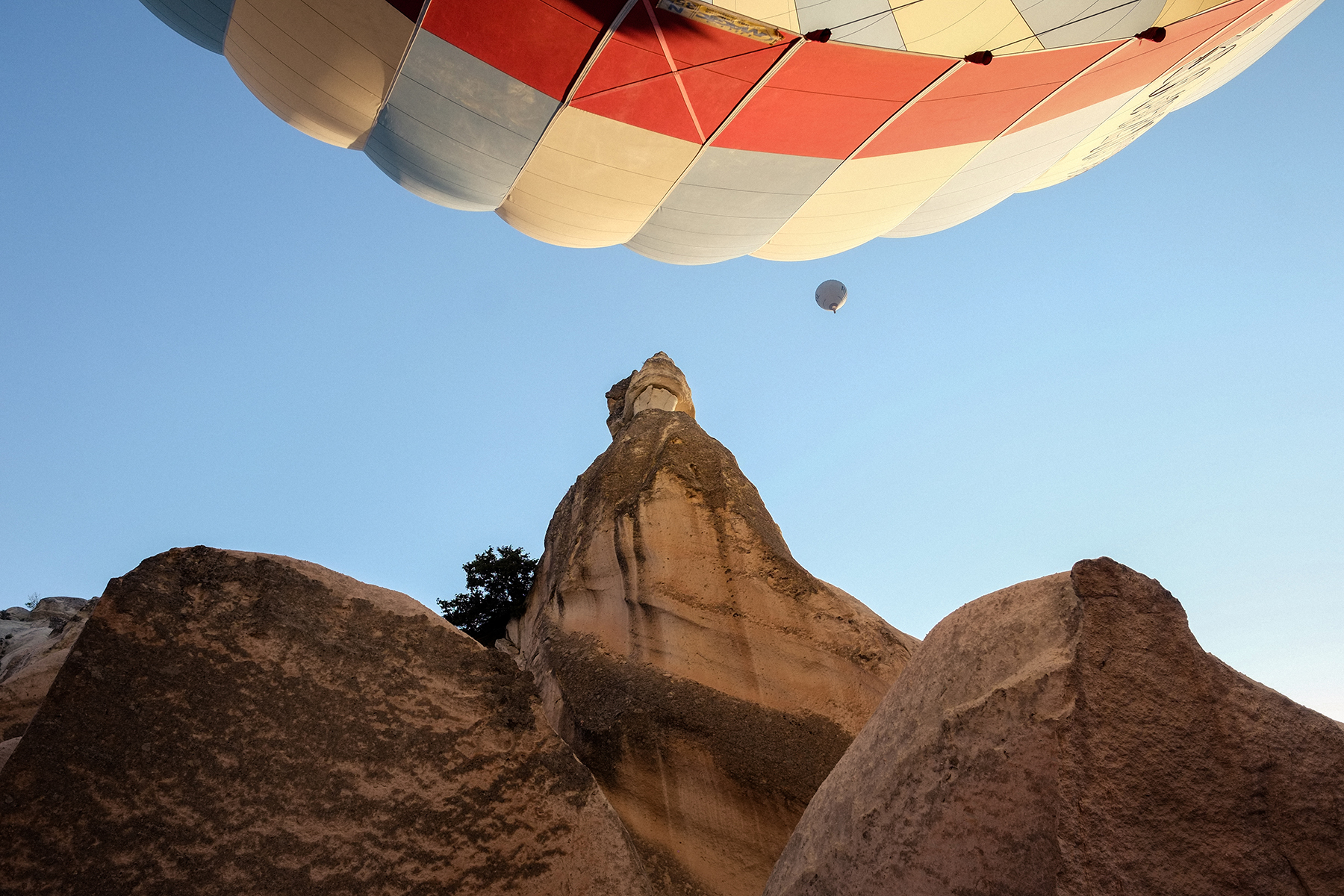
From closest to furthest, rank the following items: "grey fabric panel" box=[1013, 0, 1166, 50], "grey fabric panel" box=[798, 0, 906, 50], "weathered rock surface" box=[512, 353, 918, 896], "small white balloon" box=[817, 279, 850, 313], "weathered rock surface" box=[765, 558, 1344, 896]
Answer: "weathered rock surface" box=[765, 558, 1344, 896] < "weathered rock surface" box=[512, 353, 918, 896] < "grey fabric panel" box=[798, 0, 906, 50] < "grey fabric panel" box=[1013, 0, 1166, 50] < "small white balloon" box=[817, 279, 850, 313]

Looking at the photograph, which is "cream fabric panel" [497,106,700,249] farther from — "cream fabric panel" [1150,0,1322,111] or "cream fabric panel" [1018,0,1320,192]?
"cream fabric panel" [1150,0,1322,111]

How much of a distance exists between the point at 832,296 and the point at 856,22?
16.1 m

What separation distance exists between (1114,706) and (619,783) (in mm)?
5774

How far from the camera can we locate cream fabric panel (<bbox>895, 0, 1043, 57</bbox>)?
1024cm

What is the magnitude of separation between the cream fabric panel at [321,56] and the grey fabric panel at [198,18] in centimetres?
15

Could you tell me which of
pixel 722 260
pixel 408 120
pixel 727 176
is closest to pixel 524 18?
pixel 408 120

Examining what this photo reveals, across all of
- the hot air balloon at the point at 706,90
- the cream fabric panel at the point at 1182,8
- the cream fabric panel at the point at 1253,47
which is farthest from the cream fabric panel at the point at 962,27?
the cream fabric panel at the point at 1253,47

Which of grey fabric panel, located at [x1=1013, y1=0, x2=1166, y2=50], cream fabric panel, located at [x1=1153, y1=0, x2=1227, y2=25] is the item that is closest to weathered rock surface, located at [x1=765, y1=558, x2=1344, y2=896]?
grey fabric panel, located at [x1=1013, y1=0, x2=1166, y2=50]

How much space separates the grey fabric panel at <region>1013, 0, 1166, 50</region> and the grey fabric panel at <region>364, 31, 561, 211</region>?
19.4 ft

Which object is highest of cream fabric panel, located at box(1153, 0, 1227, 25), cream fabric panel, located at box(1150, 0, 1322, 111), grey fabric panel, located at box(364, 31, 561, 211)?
cream fabric panel, located at box(1150, 0, 1322, 111)

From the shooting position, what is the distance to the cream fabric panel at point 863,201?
12.4 meters

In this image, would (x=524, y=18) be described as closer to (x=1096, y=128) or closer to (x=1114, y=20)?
(x=1114, y=20)

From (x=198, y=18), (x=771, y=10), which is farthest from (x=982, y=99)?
(x=198, y=18)

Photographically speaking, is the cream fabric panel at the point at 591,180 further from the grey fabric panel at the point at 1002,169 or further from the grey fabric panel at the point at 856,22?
Result: the grey fabric panel at the point at 1002,169
